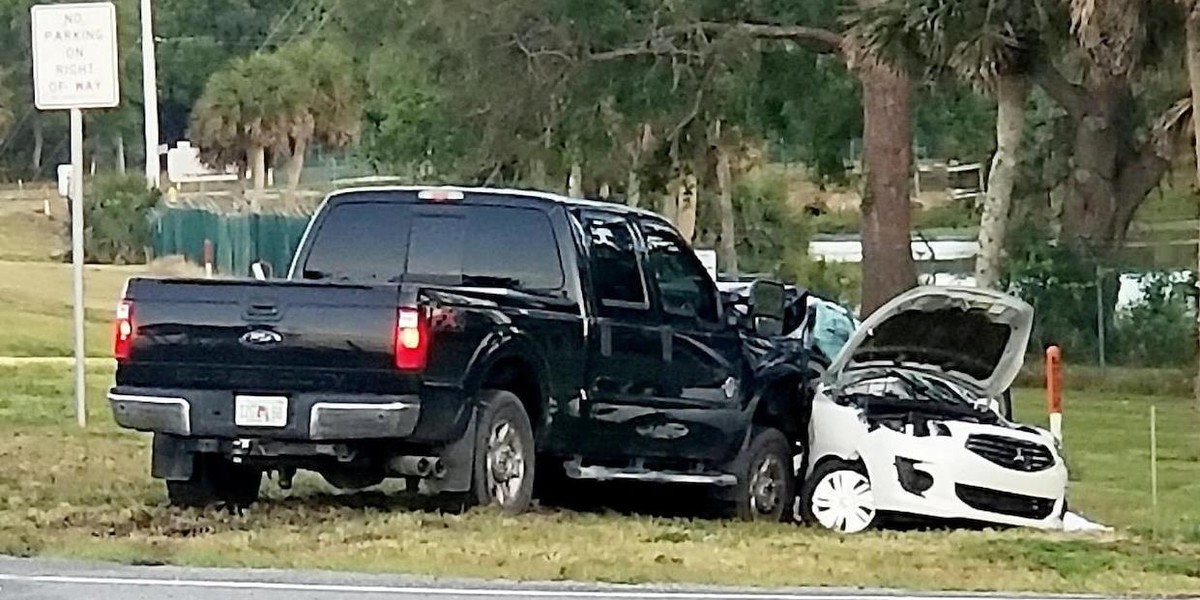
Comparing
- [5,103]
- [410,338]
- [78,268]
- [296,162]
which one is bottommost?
[410,338]

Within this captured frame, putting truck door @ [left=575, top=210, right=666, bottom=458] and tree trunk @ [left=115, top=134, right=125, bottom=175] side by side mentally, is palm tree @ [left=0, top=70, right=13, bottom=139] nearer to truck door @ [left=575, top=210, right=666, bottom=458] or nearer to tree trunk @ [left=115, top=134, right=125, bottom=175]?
tree trunk @ [left=115, top=134, right=125, bottom=175]

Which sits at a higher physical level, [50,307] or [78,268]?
[78,268]

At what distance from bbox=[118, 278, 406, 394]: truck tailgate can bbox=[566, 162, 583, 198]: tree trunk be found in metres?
22.7

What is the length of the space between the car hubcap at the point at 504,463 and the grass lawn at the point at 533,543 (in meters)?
0.23

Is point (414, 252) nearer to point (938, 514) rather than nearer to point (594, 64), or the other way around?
point (938, 514)

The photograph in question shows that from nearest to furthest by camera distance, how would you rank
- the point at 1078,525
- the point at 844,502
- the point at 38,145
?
the point at 844,502
the point at 1078,525
the point at 38,145

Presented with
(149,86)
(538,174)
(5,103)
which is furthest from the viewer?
(5,103)

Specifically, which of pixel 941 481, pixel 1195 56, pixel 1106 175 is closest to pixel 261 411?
pixel 941 481

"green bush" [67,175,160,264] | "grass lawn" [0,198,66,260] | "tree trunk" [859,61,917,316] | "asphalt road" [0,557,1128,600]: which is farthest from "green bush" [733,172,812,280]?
"asphalt road" [0,557,1128,600]

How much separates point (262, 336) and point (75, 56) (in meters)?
6.98

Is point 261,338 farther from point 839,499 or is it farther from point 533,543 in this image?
point 839,499

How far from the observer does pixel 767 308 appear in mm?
13898

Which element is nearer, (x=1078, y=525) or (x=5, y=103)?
(x=1078, y=525)

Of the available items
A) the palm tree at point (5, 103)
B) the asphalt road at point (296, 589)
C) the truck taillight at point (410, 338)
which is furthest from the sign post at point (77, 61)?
the palm tree at point (5, 103)
